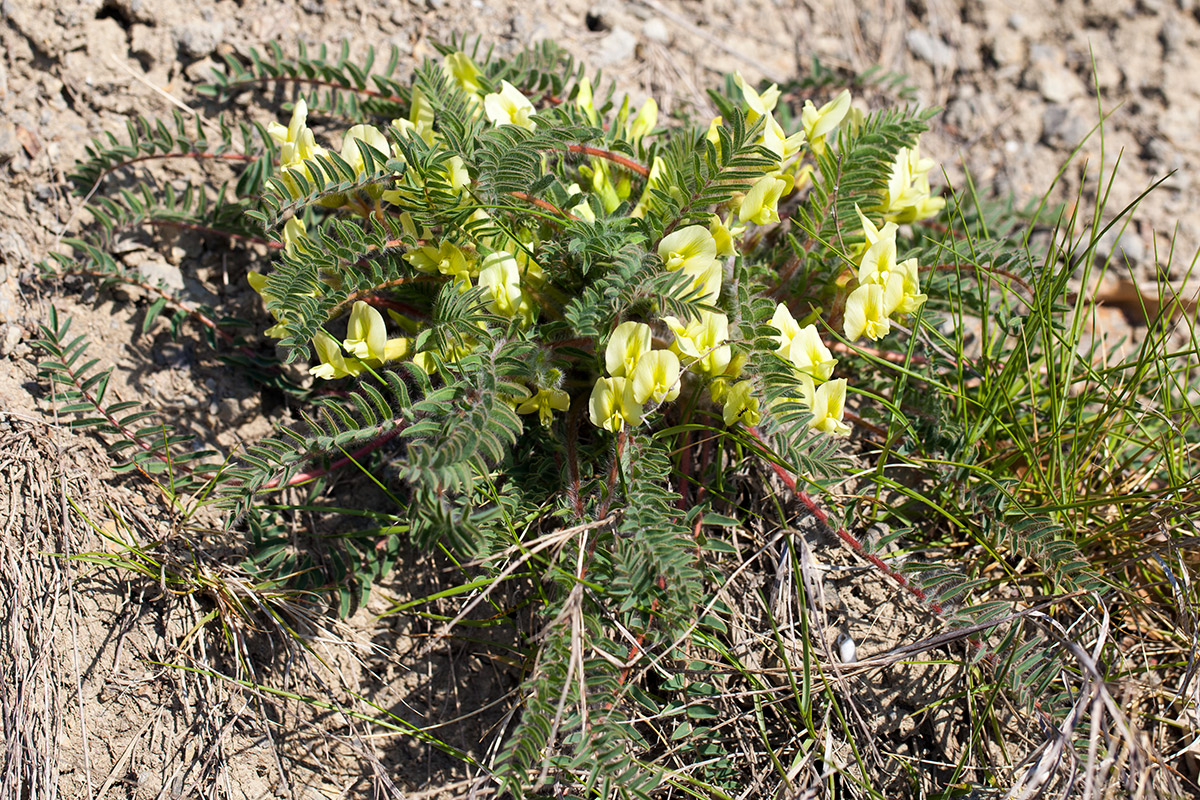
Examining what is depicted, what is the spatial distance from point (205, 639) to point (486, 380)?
105cm

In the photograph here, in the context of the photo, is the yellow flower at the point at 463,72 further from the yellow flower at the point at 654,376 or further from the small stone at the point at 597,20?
the yellow flower at the point at 654,376

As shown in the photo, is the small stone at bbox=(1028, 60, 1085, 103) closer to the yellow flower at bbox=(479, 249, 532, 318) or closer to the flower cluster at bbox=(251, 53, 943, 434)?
the flower cluster at bbox=(251, 53, 943, 434)

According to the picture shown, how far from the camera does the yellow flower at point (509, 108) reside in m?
2.16

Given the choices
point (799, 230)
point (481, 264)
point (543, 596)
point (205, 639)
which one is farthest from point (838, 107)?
point (205, 639)

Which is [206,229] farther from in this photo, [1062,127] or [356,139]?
[1062,127]

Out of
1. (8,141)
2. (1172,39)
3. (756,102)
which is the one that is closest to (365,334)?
(756,102)

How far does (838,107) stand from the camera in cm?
226

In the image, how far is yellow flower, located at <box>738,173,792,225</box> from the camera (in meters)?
2.04

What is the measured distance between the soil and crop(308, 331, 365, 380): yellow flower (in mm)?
554

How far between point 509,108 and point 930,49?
238 centimetres

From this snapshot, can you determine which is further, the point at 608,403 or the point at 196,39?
the point at 196,39

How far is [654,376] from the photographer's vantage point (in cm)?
184

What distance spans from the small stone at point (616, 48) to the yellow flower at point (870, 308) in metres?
1.65

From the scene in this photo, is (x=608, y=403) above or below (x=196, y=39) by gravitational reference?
below
